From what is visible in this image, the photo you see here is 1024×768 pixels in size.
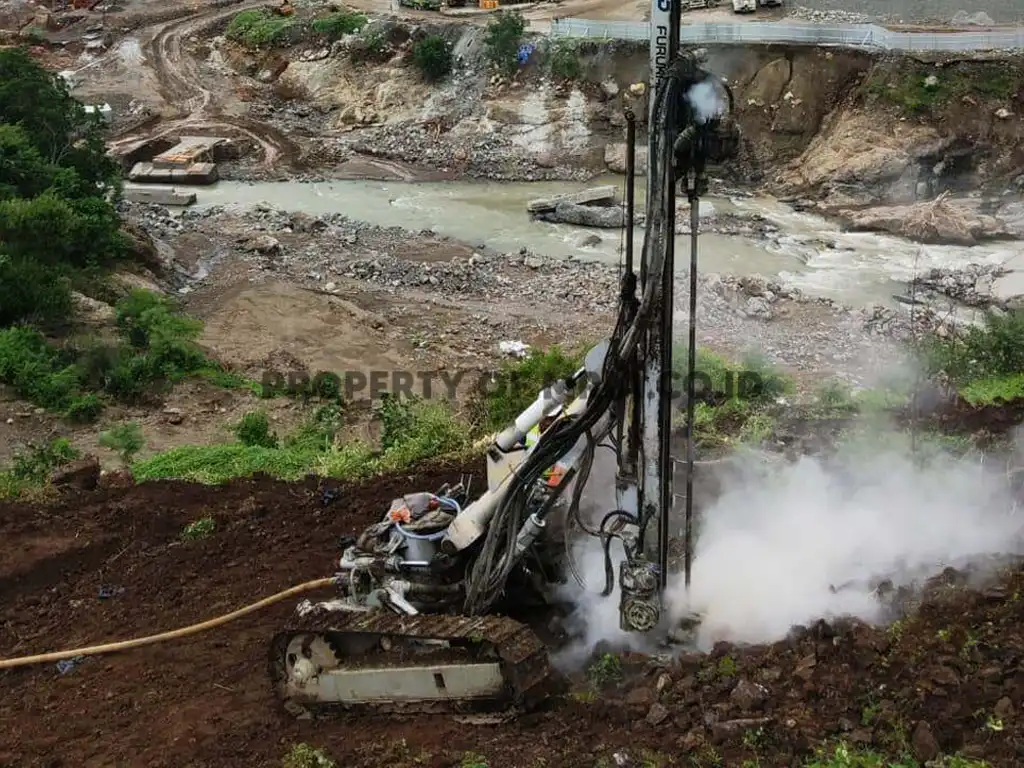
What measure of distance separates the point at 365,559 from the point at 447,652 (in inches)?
39.1

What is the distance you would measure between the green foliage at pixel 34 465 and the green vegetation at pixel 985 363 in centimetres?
1022

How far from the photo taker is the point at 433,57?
3309cm

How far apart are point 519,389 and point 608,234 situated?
512 inches

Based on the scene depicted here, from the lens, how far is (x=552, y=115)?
101 feet

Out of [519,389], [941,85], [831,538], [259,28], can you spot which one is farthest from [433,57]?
[831,538]

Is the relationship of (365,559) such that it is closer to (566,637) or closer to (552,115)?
(566,637)

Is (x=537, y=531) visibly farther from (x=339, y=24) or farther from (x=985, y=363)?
(x=339, y=24)

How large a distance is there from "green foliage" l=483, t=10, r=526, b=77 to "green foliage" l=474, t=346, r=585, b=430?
69.6 ft

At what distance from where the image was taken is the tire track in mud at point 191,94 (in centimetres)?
3259

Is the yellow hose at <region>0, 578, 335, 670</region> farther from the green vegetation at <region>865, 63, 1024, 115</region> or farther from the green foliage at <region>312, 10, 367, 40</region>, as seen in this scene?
the green foliage at <region>312, 10, 367, 40</region>

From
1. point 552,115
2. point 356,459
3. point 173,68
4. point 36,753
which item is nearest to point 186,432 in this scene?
point 356,459

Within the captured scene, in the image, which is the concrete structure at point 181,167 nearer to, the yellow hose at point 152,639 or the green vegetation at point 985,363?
the green vegetation at point 985,363

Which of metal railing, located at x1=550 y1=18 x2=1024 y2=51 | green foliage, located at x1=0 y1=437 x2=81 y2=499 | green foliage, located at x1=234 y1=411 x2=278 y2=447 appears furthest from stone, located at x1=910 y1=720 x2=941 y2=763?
metal railing, located at x1=550 y1=18 x2=1024 y2=51

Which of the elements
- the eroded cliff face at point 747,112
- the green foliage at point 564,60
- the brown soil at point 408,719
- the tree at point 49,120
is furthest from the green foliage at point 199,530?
the green foliage at point 564,60
